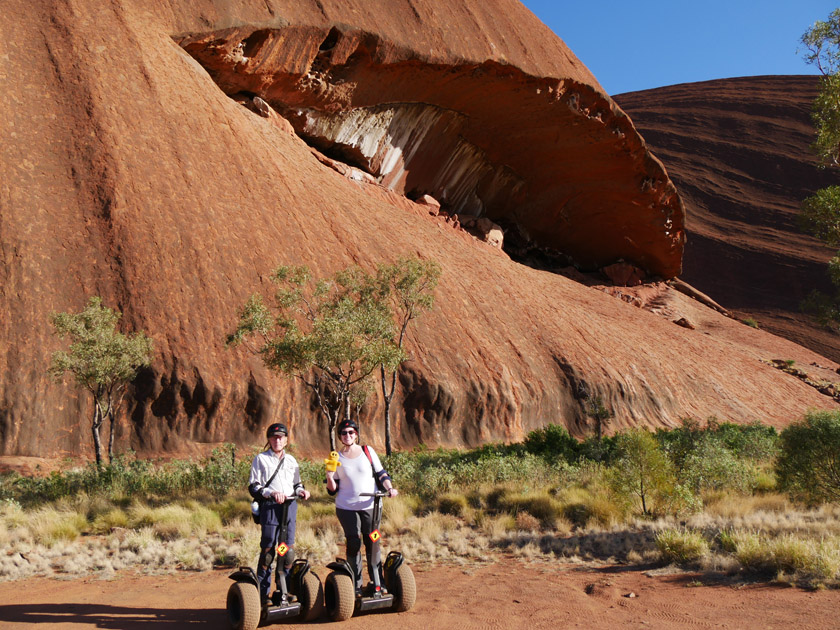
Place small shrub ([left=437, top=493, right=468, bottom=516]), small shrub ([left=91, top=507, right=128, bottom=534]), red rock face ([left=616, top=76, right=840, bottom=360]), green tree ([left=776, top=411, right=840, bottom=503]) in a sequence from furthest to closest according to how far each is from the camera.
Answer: red rock face ([left=616, top=76, right=840, bottom=360]) → small shrub ([left=437, top=493, right=468, bottom=516]) → green tree ([left=776, top=411, right=840, bottom=503]) → small shrub ([left=91, top=507, right=128, bottom=534])

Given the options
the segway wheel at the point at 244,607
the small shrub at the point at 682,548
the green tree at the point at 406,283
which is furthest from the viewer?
the green tree at the point at 406,283

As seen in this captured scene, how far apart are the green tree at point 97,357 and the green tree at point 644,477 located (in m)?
11.1

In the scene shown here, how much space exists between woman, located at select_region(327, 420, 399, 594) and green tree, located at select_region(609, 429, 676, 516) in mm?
6445

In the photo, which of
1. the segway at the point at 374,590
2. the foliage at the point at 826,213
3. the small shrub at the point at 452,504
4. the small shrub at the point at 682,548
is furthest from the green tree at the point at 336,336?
the foliage at the point at 826,213

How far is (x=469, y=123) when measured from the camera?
38969 mm

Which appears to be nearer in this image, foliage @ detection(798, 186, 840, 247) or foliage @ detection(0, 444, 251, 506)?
foliage @ detection(0, 444, 251, 506)

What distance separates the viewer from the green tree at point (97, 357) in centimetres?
1598

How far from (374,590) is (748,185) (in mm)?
85355

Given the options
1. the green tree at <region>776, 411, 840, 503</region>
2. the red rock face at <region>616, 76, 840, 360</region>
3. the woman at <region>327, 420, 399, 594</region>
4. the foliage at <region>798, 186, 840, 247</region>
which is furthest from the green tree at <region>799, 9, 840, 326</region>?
the red rock face at <region>616, 76, 840, 360</region>

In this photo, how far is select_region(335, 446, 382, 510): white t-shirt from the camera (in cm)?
628

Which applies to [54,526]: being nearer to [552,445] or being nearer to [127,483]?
[127,483]

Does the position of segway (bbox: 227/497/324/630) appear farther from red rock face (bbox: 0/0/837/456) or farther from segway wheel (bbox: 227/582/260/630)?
red rock face (bbox: 0/0/837/456)

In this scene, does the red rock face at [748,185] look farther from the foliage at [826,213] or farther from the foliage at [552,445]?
the foliage at [552,445]

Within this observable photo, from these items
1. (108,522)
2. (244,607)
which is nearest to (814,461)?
(244,607)
